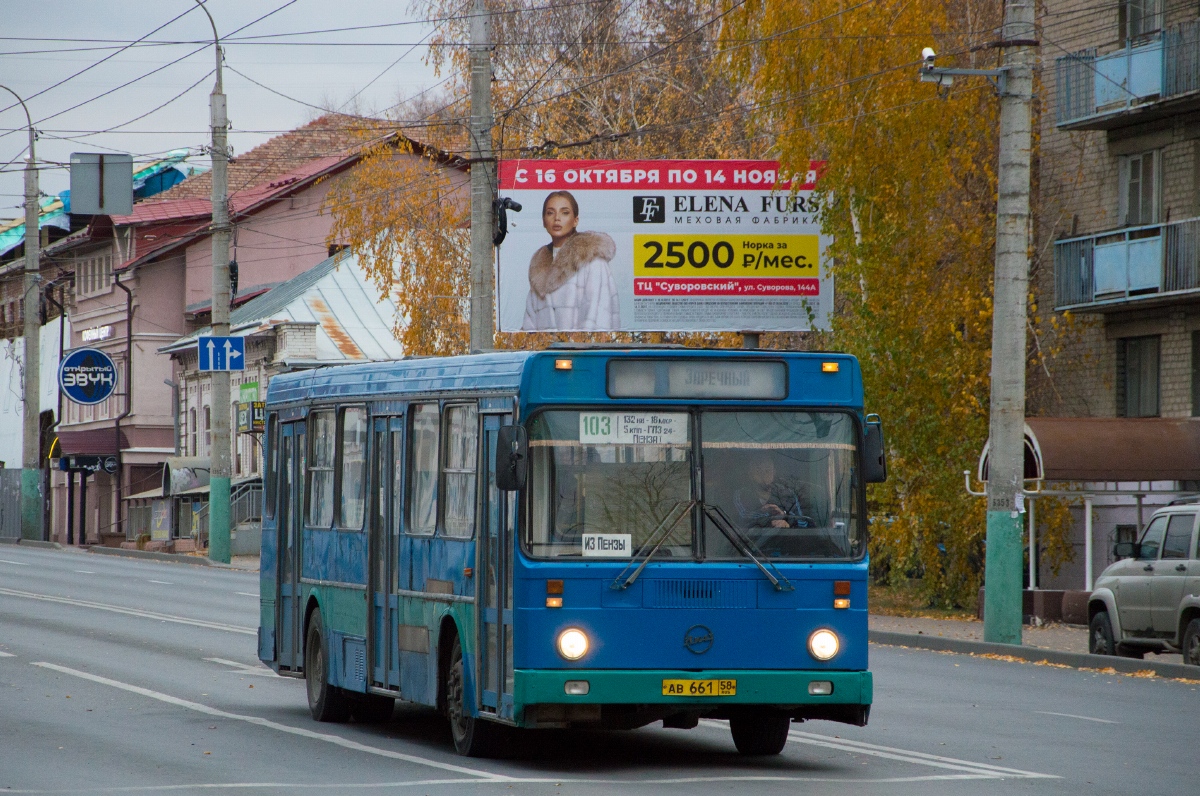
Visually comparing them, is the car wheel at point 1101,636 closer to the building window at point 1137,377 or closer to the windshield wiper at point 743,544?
the windshield wiper at point 743,544

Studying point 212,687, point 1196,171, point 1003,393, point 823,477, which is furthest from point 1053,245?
point 823,477

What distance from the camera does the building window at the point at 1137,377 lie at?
33750mm

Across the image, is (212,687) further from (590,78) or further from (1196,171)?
(590,78)

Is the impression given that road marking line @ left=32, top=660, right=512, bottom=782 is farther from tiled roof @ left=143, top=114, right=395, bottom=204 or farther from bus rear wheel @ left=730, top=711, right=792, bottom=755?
tiled roof @ left=143, top=114, right=395, bottom=204

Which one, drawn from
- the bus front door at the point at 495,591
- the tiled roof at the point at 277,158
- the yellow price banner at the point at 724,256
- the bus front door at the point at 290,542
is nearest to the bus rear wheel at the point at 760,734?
the bus front door at the point at 495,591

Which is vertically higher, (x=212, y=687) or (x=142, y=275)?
(x=142, y=275)

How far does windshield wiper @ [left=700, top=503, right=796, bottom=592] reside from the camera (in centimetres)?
1139

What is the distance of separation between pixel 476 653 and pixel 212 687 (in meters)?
6.09

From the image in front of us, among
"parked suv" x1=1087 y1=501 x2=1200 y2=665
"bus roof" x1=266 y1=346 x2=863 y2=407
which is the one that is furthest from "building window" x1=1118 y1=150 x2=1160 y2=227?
"bus roof" x1=266 y1=346 x2=863 y2=407

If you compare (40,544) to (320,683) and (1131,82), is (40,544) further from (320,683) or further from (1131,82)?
(320,683)

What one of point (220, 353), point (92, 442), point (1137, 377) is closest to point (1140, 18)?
point (1137, 377)

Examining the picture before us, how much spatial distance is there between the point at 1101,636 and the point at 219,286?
2512 centimetres

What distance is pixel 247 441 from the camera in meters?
62.7

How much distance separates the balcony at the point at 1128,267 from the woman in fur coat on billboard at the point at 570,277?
845cm
